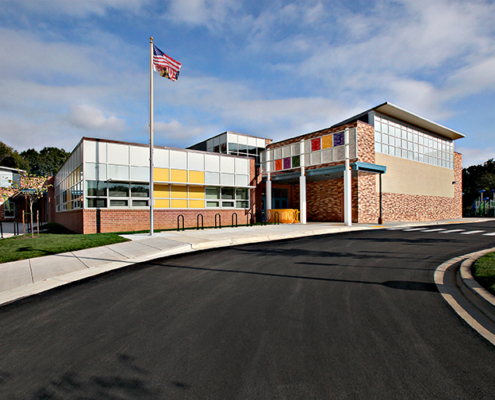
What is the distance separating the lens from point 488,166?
200ft

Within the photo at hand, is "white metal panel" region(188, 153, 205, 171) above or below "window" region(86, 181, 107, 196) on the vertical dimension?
above

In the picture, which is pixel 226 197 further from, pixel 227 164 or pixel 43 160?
pixel 43 160

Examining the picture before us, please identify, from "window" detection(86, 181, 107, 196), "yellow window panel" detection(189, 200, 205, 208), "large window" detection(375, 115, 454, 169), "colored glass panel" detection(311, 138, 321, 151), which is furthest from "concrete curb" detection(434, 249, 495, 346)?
"large window" detection(375, 115, 454, 169)

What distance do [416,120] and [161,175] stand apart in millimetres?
24776

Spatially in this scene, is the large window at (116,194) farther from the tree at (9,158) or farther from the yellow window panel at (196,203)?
the tree at (9,158)

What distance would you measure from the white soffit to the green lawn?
2079cm

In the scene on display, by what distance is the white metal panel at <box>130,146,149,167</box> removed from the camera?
18.1m

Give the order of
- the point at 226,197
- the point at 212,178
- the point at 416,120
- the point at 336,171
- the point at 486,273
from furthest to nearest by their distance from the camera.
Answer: the point at 416,120
the point at 336,171
the point at 226,197
the point at 212,178
the point at 486,273

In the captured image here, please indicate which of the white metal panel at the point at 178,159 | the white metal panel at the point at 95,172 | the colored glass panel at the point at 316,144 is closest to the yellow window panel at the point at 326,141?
the colored glass panel at the point at 316,144

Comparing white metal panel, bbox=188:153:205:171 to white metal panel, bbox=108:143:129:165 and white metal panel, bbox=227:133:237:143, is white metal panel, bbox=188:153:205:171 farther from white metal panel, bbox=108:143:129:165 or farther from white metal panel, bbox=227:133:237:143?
white metal panel, bbox=227:133:237:143

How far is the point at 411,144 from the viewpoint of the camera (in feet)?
100

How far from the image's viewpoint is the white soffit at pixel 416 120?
2606 centimetres

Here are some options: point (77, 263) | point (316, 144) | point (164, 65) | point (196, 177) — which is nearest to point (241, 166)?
point (196, 177)

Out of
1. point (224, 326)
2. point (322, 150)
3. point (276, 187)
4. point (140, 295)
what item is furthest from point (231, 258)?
point (276, 187)
